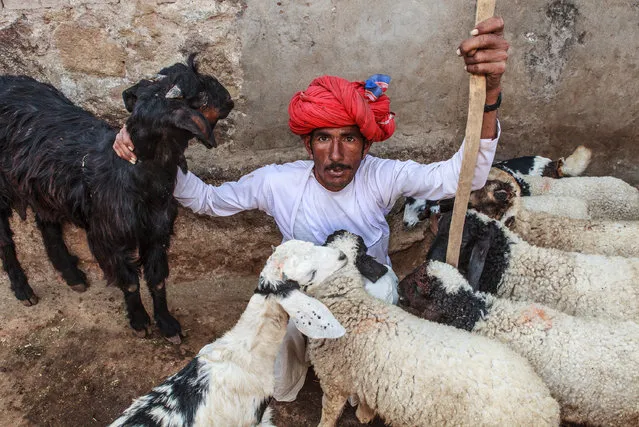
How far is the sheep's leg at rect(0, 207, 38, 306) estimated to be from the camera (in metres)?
3.85

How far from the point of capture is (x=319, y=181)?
3273 mm

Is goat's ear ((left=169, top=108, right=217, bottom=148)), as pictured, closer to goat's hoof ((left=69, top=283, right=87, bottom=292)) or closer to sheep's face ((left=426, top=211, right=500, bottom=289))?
sheep's face ((left=426, top=211, right=500, bottom=289))

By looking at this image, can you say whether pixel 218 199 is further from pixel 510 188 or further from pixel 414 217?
pixel 510 188

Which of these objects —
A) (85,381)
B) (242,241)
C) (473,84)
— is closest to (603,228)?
(473,84)

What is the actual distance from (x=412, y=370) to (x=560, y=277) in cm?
124

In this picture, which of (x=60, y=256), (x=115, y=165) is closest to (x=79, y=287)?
(x=60, y=256)

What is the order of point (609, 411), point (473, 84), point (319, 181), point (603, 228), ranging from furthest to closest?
point (603, 228) < point (319, 181) < point (609, 411) < point (473, 84)

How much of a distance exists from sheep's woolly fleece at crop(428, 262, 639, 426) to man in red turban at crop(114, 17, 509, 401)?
0.78 m

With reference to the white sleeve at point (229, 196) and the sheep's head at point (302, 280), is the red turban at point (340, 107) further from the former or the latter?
the sheep's head at point (302, 280)

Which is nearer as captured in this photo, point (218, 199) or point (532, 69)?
point (218, 199)

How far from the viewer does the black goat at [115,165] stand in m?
2.56

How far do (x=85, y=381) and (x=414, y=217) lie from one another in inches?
107

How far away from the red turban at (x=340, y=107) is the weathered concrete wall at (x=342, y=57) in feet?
2.85

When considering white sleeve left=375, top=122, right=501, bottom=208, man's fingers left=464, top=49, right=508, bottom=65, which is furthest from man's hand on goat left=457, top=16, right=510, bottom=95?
white sleeve left=375, top=122, right=501, bottom=208
